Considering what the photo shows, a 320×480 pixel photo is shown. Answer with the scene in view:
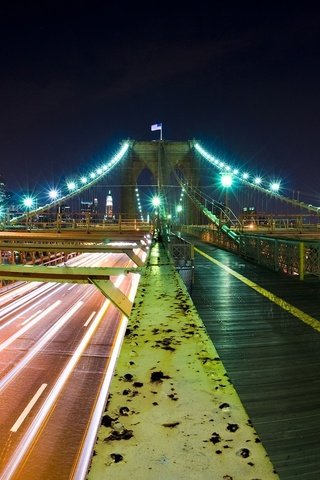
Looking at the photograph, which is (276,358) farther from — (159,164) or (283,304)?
(159,164)

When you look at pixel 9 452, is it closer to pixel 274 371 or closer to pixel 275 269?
pixel 274 371

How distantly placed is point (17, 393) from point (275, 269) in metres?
9.17

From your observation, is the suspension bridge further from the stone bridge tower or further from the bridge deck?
the stone bridge tower

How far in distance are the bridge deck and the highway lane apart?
3814 millimetres

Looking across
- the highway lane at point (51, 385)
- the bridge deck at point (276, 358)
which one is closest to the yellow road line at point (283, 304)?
the bridge deck at point (276, 358)

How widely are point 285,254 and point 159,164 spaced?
54253 mm

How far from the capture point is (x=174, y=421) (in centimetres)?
150

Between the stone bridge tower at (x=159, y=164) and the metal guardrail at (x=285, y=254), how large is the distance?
1911 inches

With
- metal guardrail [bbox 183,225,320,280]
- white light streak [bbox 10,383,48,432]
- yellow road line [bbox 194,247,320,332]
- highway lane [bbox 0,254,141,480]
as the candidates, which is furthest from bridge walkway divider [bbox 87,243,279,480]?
metal guardrail [bbox 183,225,320,280]

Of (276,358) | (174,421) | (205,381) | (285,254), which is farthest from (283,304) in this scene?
(174,421)

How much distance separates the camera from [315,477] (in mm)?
2512

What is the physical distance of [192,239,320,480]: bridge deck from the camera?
2.93 m

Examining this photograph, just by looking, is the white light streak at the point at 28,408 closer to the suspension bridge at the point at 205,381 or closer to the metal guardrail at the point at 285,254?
the suspension bridge at the point at 205,381

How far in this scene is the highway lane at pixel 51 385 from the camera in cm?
681
